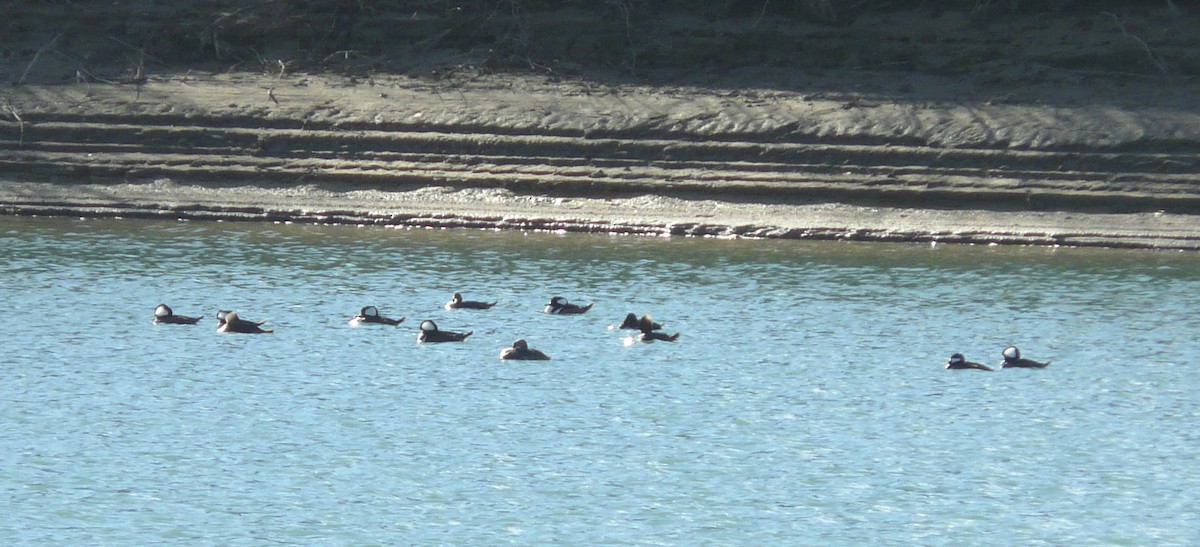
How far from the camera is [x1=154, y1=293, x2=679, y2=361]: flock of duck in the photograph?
1741 centimetres

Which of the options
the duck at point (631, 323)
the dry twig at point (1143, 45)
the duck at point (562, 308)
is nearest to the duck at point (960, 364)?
the duck at point (631, 323)

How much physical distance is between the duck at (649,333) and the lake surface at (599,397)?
95 millimetres

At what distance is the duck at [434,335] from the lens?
18062mm

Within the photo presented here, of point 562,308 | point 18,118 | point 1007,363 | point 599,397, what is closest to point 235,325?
point 562,308

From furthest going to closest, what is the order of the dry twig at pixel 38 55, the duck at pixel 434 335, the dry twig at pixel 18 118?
the dry twig at pixel 38 55 → the dry twig at pixel 18 118 → the duck at pixel 434 335

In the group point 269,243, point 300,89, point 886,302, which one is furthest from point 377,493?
point 300,89

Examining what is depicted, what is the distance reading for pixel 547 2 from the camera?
31.6 metres

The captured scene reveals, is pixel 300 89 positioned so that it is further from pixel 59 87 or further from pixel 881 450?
pixel 881 450

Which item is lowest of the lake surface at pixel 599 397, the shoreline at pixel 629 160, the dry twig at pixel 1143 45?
the lake surface at pixel 599 397

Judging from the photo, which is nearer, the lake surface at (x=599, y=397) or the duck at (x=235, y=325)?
the lake surface at (x=599, y=397)

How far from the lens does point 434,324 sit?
18125 mm

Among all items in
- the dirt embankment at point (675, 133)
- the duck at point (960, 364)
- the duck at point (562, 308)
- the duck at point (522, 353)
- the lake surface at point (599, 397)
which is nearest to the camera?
the lake surface at point (599, 397)

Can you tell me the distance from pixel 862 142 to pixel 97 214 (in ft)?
36.4

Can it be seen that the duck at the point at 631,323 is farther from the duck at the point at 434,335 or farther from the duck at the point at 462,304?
the duck at the point at 462,304
